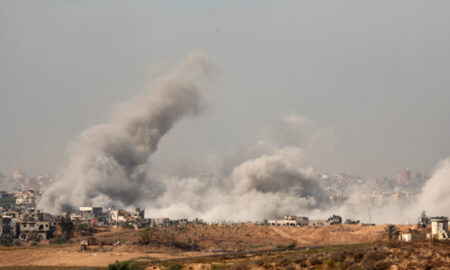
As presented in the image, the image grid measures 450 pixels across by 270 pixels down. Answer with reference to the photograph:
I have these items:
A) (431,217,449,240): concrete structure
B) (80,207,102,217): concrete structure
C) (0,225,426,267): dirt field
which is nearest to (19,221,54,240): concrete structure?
(0,225,426,267): dirt field

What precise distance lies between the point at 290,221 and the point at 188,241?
45.5 meters

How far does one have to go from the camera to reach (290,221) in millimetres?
146250

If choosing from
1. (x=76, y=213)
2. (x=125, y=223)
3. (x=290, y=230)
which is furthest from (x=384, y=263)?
(x=76, y=213)

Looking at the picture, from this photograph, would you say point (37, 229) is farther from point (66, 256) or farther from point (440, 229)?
point (440, 229)

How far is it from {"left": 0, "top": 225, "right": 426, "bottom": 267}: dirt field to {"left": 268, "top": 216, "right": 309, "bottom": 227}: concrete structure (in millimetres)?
12243

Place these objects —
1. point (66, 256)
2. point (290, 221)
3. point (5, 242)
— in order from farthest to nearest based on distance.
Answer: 1. point (290, 221)
2. point (5, 242)
3. point (66, 256)

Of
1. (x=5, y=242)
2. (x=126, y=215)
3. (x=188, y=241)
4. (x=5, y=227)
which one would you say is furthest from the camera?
(x=126, y=215)

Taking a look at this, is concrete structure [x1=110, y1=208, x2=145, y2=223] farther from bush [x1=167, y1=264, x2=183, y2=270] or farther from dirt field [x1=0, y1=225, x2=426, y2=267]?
bush [x1=167, y1=264, x2=183, y2=270]

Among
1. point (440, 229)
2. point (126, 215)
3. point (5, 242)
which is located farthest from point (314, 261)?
point (126, 215)

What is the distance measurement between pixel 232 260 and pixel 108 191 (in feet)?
313

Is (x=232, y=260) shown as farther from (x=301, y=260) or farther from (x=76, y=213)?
(x=76, y=213)

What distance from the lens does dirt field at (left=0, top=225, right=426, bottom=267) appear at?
265 ft

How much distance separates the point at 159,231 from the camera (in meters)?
115

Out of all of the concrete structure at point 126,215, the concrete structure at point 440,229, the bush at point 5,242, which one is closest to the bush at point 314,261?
the concrete structure at point 440,229
